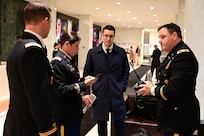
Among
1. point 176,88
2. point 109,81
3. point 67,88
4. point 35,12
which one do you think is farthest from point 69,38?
point 176,88

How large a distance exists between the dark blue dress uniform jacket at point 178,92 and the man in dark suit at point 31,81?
976 mm

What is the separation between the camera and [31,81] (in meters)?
1.42

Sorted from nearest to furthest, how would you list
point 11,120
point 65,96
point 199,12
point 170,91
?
1. point 11,120
2. point 170,91
3. point 65,96
4. point 199,12

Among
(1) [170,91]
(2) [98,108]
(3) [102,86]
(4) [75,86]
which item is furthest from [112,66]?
(1) [170,91]

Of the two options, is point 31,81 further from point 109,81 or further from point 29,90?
point 109,81

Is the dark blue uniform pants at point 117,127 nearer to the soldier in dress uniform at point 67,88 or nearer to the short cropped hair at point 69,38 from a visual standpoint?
the soldier in dress uniform at point 67,88

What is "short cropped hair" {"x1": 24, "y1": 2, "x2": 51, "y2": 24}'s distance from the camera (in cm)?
149

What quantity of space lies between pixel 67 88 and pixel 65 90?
3 centimetres

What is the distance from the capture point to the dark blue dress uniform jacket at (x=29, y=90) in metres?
1.42

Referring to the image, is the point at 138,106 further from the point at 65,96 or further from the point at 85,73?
the point at 65,96

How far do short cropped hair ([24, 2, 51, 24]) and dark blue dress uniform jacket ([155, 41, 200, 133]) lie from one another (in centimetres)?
109

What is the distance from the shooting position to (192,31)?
3.49 meters

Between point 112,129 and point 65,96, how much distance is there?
1.37 m

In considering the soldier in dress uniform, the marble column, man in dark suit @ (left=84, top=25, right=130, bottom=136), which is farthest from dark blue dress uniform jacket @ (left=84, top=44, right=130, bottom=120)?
the marble column
